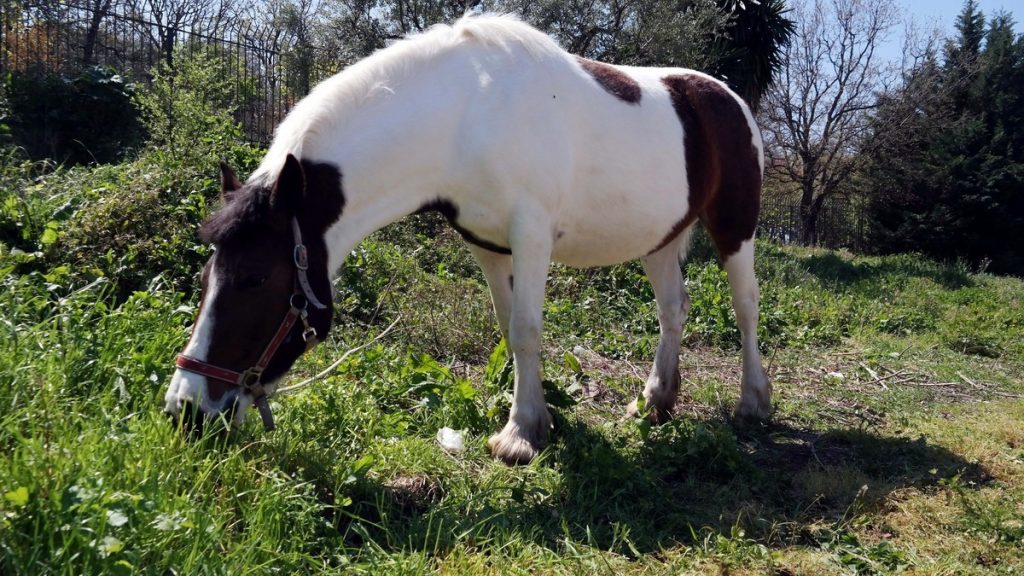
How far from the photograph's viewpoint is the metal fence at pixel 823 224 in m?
20.5

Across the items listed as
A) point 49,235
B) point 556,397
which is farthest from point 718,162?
point 49,235

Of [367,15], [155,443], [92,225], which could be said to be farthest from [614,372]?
[367,15]

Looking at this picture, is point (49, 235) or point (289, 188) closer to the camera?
point (289, 188)

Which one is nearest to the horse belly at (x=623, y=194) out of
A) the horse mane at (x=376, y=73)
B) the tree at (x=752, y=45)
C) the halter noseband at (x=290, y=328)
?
the horse mane at (x=376, y=73)

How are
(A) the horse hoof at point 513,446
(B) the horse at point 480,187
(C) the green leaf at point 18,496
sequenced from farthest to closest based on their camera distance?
(A) the horse hoof at point 513,446 → (B) the horse at point 480,187 → (C) the green leaf at point 18,496

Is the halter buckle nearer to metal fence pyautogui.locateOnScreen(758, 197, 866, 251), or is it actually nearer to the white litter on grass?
the white litter on grass

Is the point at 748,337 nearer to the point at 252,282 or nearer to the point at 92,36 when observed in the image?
the point at 252,282

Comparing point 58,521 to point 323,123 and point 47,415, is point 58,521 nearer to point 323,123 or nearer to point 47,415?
point 47,415

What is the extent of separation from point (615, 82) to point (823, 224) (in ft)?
62.8

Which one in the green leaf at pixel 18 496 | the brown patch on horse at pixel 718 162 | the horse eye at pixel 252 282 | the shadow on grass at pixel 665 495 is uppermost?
the brown patch on horse at pixel 718 162

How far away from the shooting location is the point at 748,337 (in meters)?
4.71

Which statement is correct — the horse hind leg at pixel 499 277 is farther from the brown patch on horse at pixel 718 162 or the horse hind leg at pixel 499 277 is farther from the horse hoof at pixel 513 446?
the brown patch on horse at pixel 718 162

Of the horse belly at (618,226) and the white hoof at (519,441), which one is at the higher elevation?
the horse belly at (618,226)

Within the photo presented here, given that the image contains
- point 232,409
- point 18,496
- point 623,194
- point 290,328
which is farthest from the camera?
point 623,194
